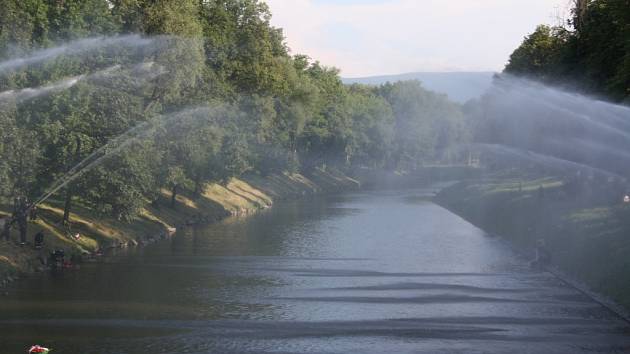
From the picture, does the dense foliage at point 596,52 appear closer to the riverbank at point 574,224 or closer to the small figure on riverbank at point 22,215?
the riverbank at point 574,224


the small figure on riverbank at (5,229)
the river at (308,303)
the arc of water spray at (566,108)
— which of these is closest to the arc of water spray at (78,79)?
the small figure on riverbank at (5,229)

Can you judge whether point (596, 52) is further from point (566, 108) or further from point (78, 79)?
point (78, 79)

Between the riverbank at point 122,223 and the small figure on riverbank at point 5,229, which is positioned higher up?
the small figure on riverbank at point 5,229

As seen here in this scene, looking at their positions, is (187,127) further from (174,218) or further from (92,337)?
(92,337)

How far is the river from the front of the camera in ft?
143

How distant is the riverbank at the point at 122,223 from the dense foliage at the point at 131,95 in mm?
2316

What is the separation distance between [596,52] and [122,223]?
155 feet

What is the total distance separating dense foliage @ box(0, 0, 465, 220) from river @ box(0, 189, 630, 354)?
284 inches

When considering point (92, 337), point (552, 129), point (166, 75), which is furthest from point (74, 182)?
point (552, 129)

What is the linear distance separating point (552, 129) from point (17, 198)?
58.5m

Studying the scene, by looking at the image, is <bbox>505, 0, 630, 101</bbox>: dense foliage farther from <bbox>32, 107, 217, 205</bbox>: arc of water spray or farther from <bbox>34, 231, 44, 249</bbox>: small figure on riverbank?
<bbox>34, 231, 44, 249</bbox>: small figure on riverbank

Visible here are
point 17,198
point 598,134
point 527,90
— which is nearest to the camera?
point 17,198

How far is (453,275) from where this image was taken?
216 feet

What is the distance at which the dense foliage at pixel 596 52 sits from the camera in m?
72.4
